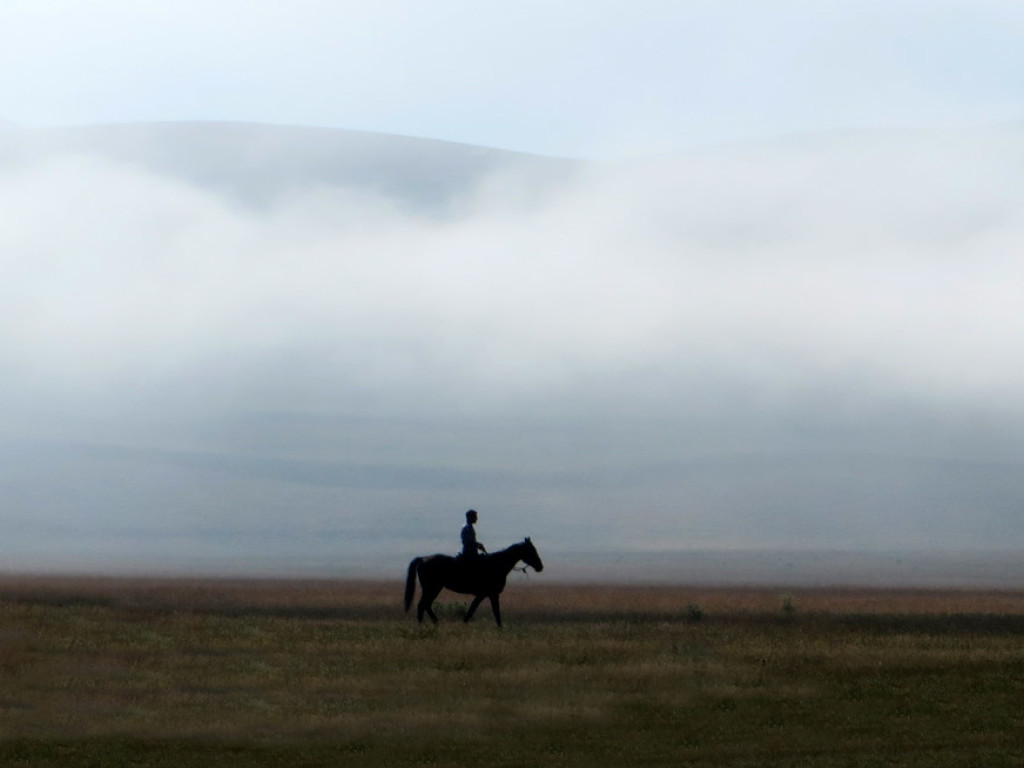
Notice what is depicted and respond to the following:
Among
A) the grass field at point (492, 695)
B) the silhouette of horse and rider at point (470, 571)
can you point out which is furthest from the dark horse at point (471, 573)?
the grass field at point (492, 695)

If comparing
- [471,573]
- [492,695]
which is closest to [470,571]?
[471,573]

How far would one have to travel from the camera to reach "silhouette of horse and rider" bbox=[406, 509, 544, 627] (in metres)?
30.4

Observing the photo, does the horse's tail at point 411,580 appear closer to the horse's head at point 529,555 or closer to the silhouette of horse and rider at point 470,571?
the silhouette of horse and rider at point 470,571

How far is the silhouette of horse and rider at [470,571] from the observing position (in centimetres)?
3042

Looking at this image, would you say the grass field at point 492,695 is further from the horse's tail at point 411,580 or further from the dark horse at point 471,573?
the horse's tail at point 411,580

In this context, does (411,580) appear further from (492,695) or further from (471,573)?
(492,695)

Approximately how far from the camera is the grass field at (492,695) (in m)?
17.2

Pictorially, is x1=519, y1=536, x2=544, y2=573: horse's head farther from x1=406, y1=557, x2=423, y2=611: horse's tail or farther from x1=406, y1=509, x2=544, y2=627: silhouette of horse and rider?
x1=406, y1=557, x2=423, y2=611: horse's tail

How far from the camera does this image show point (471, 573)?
1203 inches

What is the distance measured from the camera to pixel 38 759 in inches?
647

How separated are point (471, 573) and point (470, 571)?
0.05 metres

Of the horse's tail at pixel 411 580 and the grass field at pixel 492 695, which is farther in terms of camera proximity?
the horse's tail at pixel 411 580

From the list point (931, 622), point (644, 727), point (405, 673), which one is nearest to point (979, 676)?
point (644, 727)

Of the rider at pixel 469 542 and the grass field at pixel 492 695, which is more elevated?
the rider at pixel 469 542
